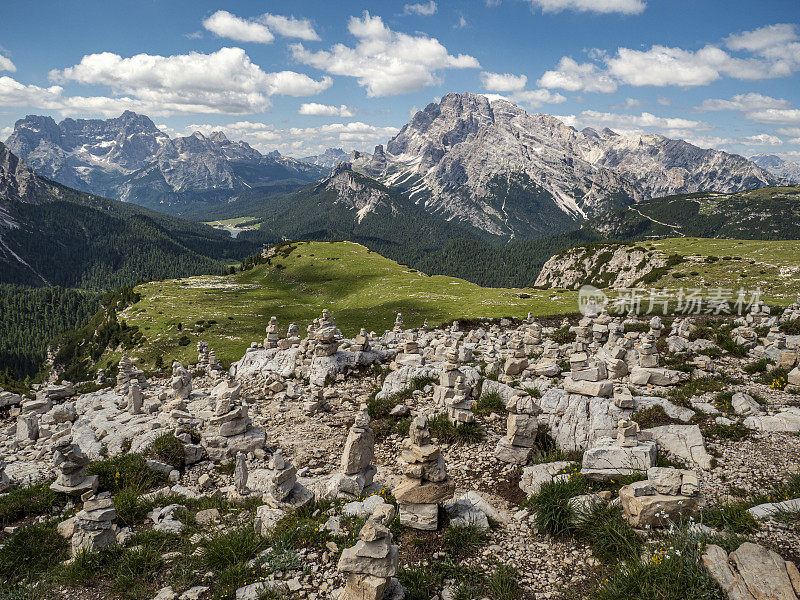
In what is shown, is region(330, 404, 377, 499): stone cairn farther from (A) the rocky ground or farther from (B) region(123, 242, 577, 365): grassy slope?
Answer: (B) region(123, 242, 577, 365): grassy slope

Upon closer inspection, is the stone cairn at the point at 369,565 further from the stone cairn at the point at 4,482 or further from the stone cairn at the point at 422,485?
the stone cairn at the point at 4,482

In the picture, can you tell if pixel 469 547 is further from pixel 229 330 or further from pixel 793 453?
pixel 229 330

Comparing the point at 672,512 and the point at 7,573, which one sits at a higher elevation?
the point at 672,512

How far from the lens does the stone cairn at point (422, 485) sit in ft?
35.7

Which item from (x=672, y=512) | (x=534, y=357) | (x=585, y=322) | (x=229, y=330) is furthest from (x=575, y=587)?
(x=229, y=330)

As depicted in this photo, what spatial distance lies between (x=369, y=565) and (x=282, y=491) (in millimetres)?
5479

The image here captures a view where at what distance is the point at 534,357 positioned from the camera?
29.9 m

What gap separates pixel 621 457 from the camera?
512 inches

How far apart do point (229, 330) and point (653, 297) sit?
8439 cm

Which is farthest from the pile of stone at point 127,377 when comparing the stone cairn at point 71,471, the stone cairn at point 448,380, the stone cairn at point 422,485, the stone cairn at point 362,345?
the stone cairn at point 422,485

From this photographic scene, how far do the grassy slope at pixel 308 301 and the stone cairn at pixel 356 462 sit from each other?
53.5 metres

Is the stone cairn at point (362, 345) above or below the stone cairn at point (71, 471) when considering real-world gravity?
above

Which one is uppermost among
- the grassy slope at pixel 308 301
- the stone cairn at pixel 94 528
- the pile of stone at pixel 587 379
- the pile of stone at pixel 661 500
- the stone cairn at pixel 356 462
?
the pile of stone at pixel 587 379

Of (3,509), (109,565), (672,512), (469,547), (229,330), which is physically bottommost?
(229,330)
